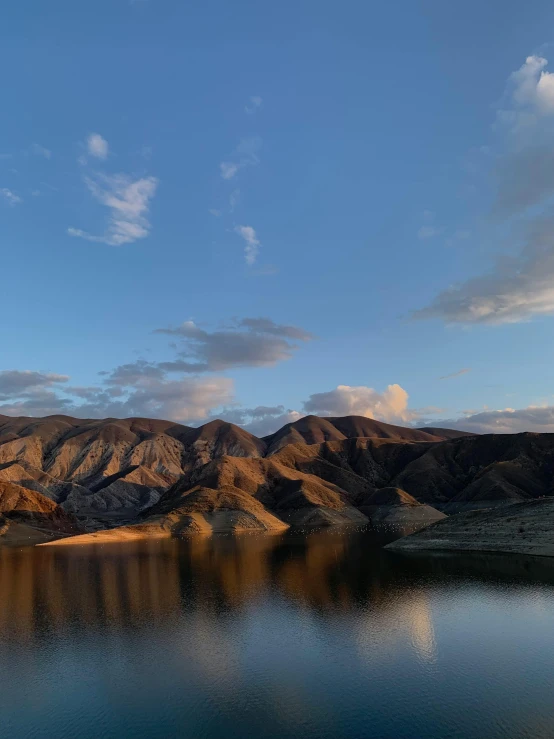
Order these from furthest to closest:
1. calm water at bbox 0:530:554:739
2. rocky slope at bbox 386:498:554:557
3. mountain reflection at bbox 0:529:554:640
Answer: rocky slope at bbox 386:498:554:557 < mountain reflection at bbox 0:529:554:640 < calm water at bbox 0:530:554:739

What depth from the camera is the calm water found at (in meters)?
29.8

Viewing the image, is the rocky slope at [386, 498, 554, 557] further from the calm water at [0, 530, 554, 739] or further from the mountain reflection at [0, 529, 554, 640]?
the calm water at [0, 530, 554, 739]

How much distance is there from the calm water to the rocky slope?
8587 mm

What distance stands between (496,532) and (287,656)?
73.2 meters

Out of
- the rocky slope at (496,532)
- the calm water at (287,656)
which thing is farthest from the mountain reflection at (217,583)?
the rocky slope at (496,532)

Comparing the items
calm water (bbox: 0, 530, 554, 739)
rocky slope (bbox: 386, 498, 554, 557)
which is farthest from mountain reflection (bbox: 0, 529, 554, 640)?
rocky slope (bbox: 386, 498, 554, 557)

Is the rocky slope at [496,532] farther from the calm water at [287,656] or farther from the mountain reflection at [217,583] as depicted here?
the calm water at [287,656]

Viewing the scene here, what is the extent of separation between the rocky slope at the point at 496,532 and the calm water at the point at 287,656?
859 centimetres

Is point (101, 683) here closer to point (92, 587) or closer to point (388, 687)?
point (388, 687)

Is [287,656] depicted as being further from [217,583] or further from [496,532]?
[496,532]

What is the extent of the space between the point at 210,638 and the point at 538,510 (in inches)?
3038

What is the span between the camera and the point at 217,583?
7975cm

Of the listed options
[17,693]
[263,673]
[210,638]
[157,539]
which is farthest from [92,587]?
[157,539]

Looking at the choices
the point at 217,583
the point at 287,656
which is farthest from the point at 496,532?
the point at 287,656
